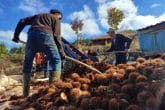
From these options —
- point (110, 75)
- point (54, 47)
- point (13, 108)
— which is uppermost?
point (54, 47)

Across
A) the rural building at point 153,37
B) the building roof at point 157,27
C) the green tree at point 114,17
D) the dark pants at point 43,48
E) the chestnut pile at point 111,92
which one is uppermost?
the green tree at point 114,17

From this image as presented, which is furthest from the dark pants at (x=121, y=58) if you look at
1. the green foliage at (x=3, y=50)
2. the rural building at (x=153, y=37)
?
the green foliage at (x=3, y=50)

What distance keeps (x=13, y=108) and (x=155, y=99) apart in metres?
2.18

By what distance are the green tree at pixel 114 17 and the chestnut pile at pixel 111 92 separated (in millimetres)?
28978

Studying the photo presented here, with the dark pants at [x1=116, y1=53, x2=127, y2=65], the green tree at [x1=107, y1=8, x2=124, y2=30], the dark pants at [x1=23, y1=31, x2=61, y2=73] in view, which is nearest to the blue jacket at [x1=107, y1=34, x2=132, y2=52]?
the dark pants at [x1=116, y1=53, x2=127, y2=65]

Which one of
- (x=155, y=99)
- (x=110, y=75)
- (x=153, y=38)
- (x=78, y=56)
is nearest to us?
(x=155, y=99)

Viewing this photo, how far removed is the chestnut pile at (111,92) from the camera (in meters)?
3.83

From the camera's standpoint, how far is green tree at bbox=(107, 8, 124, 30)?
3412cm

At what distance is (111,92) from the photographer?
4297 millimetres

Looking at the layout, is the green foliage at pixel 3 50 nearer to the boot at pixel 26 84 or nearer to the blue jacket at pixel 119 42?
the blue jacket at pixel 119 42

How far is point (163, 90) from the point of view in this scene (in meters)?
3.76

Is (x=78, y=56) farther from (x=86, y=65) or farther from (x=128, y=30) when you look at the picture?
(x=128, y=30)

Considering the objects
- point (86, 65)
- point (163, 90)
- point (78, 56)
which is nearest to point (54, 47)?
point (86, 65)

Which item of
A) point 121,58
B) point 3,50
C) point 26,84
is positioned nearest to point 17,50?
point 3,50
